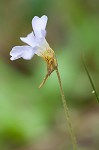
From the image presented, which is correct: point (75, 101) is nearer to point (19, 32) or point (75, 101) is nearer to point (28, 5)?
point (28, 5)

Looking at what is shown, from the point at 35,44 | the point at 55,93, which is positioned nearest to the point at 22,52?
the point at 35,44

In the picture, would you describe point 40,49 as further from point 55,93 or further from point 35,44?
point 55,93

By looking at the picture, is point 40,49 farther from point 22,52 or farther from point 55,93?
point 55,93

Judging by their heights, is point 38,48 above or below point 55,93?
below

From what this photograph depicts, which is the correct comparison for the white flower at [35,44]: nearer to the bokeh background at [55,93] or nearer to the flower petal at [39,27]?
the flower petal at [39,27]

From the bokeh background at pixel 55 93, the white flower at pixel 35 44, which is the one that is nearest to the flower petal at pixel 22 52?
the white flower at pixel 35 44

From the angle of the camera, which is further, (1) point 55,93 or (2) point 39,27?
(1) point 55,93
